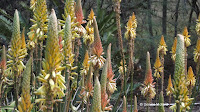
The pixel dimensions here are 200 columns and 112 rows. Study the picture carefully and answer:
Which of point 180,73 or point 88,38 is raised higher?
point 88,38

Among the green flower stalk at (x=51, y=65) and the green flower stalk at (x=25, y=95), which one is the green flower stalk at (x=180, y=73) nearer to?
the green flower stalk at (x=51, y=65)

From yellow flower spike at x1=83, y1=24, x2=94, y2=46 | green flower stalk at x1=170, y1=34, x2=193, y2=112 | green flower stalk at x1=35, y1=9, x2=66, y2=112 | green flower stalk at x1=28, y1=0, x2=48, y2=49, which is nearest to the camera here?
green flower stalk at x1=35, y1=9, x2=66, y2=112

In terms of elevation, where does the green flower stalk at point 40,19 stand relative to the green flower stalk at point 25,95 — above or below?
above

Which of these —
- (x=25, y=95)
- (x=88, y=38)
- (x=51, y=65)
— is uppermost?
(x=88, y=38)

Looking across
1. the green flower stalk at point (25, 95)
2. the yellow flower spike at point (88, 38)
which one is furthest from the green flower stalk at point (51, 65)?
the yellow flower spike at point (88, 38)

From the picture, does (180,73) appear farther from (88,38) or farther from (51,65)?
A: (88,38)

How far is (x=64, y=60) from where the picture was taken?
115 cm

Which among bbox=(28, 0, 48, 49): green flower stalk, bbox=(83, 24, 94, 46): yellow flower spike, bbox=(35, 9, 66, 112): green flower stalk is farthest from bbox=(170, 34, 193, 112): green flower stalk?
bbox=(83, 24, 94, 46): yellow flower spike

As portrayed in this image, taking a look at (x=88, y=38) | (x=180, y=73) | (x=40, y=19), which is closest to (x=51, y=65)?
(x=180, y=73)

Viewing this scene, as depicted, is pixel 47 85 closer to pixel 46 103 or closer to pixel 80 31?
pixel 46 103

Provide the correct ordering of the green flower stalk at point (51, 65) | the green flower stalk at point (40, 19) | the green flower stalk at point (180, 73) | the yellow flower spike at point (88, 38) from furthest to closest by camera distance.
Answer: the yellow flower spike at point (88, 38)
the green flower stalk at point (40, 19)
the green flower stalk at point (180, 73)
the green flower stalk at point (51, 65)

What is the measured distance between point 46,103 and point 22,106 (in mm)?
89

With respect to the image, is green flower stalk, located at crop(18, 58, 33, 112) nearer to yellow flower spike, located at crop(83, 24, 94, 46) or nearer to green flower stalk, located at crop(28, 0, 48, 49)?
green flower stalk, located at crop(28, 0, 48, 49)

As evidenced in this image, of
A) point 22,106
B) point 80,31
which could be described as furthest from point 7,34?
point 22,106
